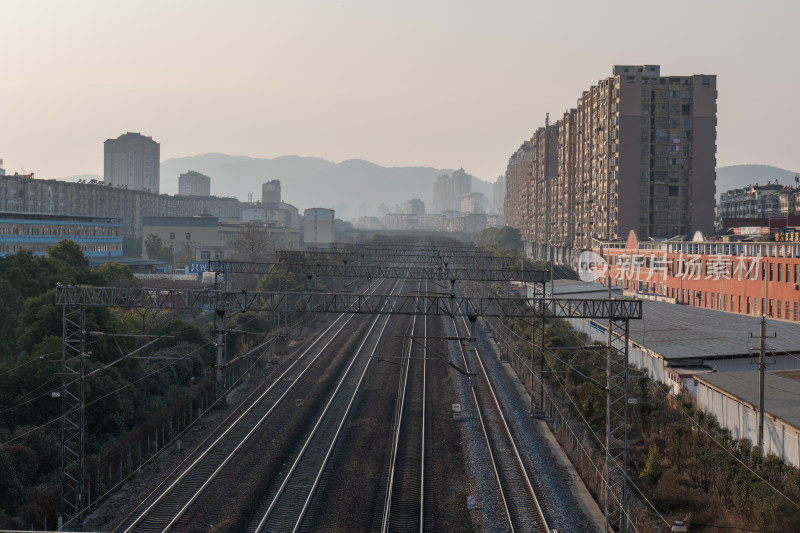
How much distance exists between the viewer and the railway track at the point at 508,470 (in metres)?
18.9

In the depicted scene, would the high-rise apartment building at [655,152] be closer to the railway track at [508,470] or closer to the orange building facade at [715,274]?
the orange building facade at [715,274]

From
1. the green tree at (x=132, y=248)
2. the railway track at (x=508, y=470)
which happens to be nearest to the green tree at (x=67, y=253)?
the railway track at (x=508, y=470)

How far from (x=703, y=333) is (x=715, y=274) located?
14.1 metres

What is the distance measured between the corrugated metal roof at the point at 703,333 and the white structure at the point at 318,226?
105 meters

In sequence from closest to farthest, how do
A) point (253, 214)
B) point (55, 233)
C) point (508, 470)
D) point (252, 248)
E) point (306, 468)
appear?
point (508, 470) → point (306, 468) → point (252, 248) → point (55, 233) → point (253, 214)

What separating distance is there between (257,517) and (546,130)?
105537 millimetres

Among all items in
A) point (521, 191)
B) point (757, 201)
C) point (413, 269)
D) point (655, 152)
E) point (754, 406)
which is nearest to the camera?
point (754, 406)

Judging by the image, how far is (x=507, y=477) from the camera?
22156mm

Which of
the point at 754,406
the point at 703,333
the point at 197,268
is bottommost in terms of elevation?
the point at 754,406

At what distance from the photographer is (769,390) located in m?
24.6

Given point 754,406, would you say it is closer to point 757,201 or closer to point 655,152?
point 655,152

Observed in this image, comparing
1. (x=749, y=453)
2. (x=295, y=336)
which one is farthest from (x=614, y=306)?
(x=295, y=336)

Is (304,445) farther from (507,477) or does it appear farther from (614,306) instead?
(614,306)

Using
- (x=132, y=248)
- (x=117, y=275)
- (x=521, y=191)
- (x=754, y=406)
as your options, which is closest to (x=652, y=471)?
(x=754, y=406)
